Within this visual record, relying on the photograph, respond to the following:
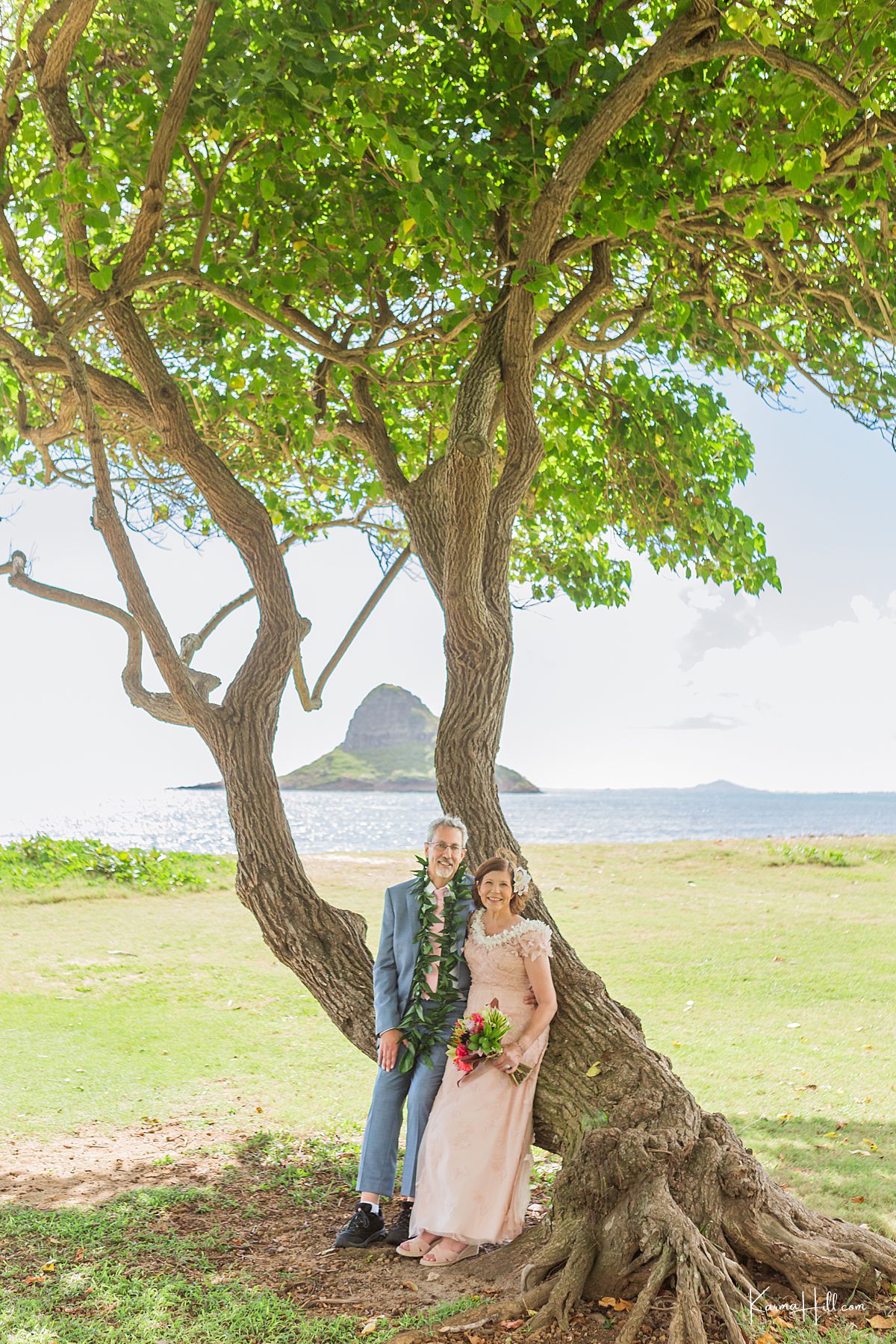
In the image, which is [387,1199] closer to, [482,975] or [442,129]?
[482,975]

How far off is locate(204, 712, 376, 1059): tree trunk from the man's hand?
41cm

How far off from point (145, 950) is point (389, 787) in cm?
11212

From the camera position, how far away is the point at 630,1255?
12.6ft

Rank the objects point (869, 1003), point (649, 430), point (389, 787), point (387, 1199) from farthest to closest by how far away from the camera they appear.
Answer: point (389, 787) < point (869, 1003) < point (649, 430) < point (387, 1199)

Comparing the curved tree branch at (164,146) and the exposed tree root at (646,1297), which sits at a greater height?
the curved tree branch at (164,146)

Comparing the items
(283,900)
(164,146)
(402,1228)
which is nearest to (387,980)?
(283,900)

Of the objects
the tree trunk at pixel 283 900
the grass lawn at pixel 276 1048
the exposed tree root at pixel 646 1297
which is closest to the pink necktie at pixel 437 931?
the tree trunk at pixel 283 900

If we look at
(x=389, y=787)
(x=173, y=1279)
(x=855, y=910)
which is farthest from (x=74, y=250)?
(x=389, y=787)

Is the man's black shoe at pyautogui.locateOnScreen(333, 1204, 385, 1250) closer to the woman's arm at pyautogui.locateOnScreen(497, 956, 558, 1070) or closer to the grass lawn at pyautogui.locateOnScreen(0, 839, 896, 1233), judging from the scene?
the woman's arm at pyautogui.locateOnScreen(497, 956, 558, 1070)

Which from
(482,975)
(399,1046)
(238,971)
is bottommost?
(238,971)

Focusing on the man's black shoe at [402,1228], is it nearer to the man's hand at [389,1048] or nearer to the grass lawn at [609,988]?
the man's hand at [389,1048]

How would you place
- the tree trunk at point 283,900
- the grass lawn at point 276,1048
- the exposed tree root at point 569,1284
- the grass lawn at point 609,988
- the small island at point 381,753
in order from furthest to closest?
the small island at point 381,753 < the grass lawn at point 609,988 < the tree trunk at point 283,900 < the grass lawn at point 276,1048 < the exposed tree root at point 569,1284

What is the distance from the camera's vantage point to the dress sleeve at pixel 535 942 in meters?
4.57

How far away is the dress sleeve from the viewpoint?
457cm
